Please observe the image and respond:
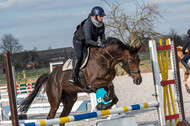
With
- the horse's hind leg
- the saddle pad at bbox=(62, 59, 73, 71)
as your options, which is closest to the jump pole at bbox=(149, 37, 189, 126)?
the saddle pad at bbox=(62, 59, 73, 71)

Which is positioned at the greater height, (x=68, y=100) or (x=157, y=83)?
(x=157, y=83)

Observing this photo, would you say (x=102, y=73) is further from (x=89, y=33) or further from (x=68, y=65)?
(x=68, y=65)

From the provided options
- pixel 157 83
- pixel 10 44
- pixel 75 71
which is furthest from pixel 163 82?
pixel 10 44

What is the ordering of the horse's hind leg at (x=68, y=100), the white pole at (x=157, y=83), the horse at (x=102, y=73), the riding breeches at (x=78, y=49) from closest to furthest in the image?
the white pole at (x=157, y=83), the horse at (x=102, y=73), the riding breeches at (x=78, y=49), the horse's hind leg at (x=68, y=100)

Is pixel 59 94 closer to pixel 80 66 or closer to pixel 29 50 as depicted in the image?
pixel 80 66

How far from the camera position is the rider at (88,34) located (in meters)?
4.66

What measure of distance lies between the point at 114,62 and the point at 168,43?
0.91m

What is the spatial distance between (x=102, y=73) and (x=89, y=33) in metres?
0.70

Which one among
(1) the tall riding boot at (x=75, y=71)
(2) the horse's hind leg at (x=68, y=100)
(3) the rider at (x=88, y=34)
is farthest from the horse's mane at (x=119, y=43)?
(2) the horse's hind leg at (x=68, y=100)

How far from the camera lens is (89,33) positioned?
4672 millimetres

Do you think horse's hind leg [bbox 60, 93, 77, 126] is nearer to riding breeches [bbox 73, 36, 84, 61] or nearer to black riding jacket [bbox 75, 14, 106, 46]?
riding breeches [bbox 73, 36, 84, 61]

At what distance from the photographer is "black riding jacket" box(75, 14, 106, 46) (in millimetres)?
4664

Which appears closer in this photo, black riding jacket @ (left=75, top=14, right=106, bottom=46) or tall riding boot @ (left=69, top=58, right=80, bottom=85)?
black riding jacket @ (left=75, top=14, right=106, bottom=46)

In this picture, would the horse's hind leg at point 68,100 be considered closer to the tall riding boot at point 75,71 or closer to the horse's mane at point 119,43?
the tall riding boot at point 75,71
